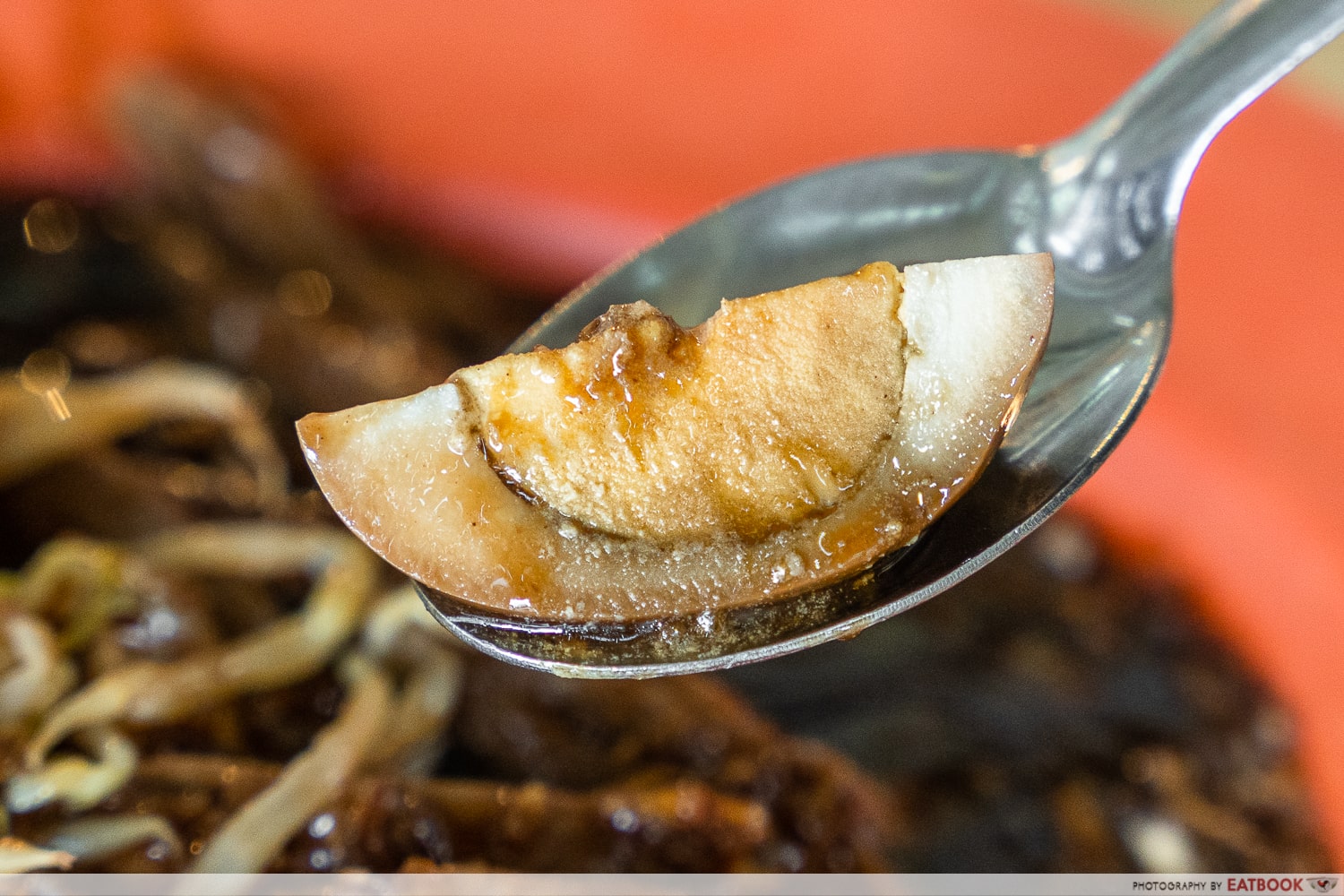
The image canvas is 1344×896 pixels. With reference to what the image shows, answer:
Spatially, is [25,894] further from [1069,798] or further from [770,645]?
[1069,798]

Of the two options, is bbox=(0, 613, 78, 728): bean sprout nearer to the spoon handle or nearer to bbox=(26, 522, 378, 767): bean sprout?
bbox=(26, 522, 378, 767): bean sprout

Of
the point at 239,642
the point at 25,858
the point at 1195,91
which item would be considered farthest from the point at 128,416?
the point at 1195,91

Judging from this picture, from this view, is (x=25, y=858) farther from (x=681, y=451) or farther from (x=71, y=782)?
(x=681, y=451)

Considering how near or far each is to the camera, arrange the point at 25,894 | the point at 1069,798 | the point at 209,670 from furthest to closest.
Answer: the point at 1069,798 < the point at 209,670 < the point at 25,894

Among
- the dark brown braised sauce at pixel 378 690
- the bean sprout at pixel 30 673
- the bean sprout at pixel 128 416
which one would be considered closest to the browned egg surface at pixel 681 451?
the dark brown braised sauce at pixel 378 690

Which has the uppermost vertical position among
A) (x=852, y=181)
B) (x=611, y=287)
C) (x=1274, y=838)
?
(x=852, y=181)

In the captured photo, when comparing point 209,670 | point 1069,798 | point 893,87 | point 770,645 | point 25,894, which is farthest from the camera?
point 893,87

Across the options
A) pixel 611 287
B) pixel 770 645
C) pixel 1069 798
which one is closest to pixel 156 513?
pixel 611 287

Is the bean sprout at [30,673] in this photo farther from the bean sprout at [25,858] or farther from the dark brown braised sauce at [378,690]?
the bean sprout at [25,858]
